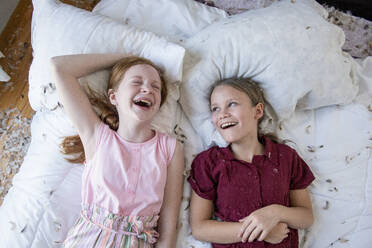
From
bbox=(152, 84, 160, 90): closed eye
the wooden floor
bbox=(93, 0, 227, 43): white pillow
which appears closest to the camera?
bbox=(152, 84, 160, 90): closed eye

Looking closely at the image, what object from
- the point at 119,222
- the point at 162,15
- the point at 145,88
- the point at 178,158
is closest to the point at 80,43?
the point at 145,88

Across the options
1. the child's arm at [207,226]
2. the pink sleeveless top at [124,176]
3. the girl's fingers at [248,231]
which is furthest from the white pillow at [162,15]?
the girl's fingers at [248,231]

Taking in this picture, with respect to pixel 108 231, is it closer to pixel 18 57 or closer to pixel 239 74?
pixel 239 74

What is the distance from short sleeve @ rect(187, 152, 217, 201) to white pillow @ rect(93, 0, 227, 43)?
1.82ft

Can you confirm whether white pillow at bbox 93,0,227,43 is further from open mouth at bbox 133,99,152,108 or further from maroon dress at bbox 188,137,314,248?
maroon dress at bbox 188,137,314,248

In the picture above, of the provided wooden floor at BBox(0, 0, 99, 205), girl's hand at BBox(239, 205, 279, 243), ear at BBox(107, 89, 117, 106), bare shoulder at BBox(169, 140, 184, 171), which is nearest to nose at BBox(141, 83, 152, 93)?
ear at BBox(107, 89, 117, 106)

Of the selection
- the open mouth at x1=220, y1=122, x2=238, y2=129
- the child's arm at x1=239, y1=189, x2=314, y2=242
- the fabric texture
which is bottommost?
the fabric texture

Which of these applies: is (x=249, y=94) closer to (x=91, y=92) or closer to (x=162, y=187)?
(x=162, y=187)

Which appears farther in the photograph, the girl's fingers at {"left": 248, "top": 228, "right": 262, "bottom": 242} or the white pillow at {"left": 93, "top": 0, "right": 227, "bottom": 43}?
the white pillow at {"left": 93, "top": 0, "right": 227, "bottom": 43}

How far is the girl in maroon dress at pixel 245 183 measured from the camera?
1.07 m

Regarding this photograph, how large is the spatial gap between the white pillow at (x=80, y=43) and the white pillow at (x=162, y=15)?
0.58ft

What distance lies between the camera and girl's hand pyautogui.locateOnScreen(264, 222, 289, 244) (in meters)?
1.06

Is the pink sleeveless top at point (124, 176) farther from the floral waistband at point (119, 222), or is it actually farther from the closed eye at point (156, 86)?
the closed eye at point (156, 86)

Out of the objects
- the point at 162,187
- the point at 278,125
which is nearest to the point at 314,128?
the point at 278,125
